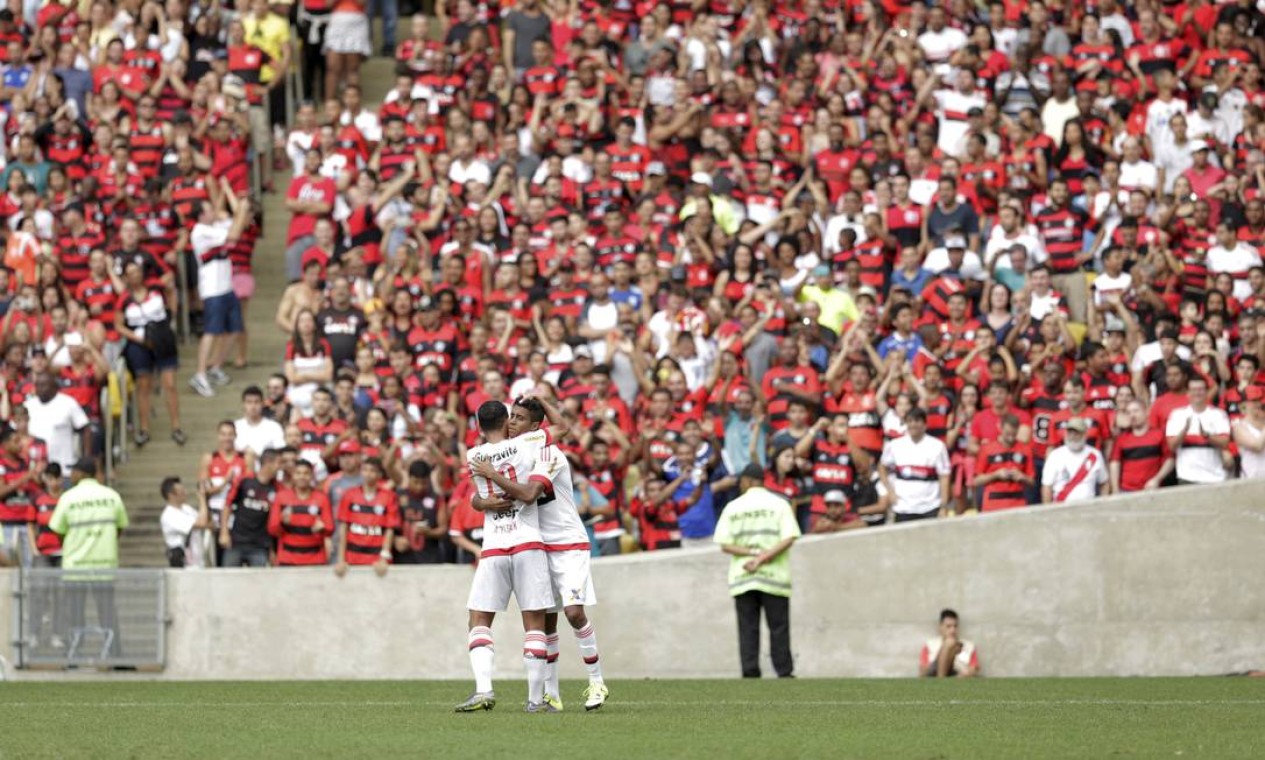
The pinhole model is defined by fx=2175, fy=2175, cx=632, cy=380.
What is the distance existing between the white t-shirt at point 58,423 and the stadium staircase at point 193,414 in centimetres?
89

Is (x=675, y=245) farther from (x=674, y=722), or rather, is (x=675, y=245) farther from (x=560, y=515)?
(x=674, y=722)

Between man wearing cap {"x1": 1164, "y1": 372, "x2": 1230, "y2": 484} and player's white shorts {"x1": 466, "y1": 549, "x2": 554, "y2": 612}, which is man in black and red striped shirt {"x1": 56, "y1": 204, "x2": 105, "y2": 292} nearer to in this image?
man wearing cap {"x1": 1164, "y1": 372, "x2": 1230, "y2": 484}

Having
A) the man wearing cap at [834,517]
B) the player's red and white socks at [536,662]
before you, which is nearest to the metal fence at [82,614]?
the man wearing cap at [834,517]

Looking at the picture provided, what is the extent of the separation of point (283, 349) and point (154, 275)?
78.2 inches

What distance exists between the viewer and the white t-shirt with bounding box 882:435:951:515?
19.7 meters

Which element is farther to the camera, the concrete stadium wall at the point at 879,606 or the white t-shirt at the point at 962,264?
the white t-shirt at the point at 962,264

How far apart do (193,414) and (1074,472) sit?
965 centimetres

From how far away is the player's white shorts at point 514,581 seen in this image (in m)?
12.8

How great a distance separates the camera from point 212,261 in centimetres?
2391

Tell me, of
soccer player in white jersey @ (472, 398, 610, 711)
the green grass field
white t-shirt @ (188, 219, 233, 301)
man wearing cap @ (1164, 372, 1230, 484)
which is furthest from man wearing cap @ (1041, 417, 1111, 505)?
white t-shirt @ (188, 219, 233, 301)

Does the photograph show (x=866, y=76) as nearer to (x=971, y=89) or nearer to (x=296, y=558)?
(x=971, y=89)

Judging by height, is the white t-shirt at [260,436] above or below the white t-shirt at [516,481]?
above

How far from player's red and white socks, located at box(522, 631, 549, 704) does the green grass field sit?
0.48 ft

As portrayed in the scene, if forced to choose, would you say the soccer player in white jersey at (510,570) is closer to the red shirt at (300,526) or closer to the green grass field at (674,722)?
the green grass field at (674,722)
